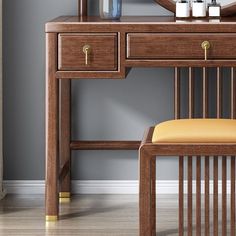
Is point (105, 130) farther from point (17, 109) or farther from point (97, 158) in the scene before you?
point (17, 109)

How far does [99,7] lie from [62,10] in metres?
0.25

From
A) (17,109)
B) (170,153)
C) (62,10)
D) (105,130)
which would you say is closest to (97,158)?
(105,130)

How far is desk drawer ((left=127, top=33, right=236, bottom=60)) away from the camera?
3.12 metres

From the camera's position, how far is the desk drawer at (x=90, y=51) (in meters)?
3.16

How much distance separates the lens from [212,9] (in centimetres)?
343

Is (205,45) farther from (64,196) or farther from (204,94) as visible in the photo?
(64,196)

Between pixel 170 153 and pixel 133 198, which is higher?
pixel 170 153

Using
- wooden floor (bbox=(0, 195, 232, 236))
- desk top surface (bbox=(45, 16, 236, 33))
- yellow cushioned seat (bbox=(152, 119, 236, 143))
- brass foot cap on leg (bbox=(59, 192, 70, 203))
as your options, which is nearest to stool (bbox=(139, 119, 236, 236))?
yellow cushioned seat (bbox=(152, 119, 236, 143))

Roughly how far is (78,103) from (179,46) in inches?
28.9

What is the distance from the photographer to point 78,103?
3721 mm

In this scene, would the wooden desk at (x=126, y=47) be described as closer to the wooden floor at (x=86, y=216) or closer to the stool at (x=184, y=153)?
the wooden floor at (x=86, y=216)

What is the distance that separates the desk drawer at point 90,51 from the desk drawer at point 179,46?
8 cm

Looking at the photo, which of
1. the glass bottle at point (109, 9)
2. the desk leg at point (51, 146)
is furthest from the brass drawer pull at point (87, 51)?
the glass bottle at point (109, 9)

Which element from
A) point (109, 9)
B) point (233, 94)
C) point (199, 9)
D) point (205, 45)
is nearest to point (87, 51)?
point (109, 9)
